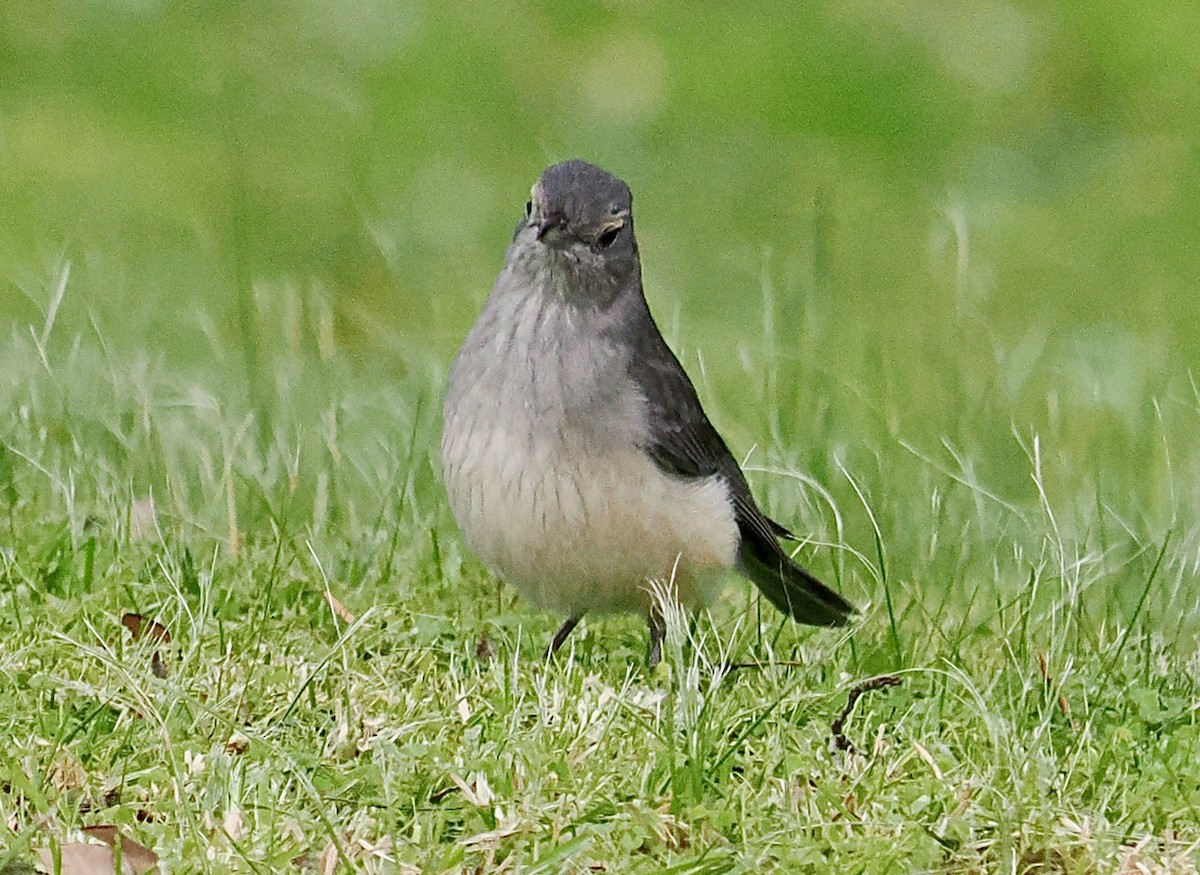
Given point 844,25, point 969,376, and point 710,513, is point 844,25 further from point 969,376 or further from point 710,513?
point 710,513

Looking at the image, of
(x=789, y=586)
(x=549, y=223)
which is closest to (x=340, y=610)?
(x=549, y=223)

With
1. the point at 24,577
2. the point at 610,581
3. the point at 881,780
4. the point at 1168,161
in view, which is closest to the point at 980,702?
the point at 881,780

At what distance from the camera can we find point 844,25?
13.2 meters

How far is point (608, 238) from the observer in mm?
5703

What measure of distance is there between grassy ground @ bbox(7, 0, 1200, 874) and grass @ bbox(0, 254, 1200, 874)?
18 millimetres

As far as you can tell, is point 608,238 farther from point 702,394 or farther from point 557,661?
point 702,394

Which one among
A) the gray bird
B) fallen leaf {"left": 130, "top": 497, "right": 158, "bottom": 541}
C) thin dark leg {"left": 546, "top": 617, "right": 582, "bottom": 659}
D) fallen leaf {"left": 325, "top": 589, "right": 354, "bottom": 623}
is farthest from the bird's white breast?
fallen leaf {"left": 130, "top": 497, "right": 158, "bottom": 541}

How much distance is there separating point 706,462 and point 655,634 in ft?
1.62

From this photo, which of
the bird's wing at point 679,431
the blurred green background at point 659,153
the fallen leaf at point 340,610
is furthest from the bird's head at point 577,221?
the blurred green background at point 659,153

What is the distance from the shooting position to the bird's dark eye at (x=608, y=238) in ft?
18.6

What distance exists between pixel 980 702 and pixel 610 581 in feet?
4.76

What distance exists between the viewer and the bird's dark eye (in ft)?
18.6

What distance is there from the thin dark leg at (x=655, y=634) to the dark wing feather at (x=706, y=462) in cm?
36

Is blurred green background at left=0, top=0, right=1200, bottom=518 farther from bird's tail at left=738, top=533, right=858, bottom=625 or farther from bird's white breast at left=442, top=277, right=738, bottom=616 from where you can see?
bird's white breast at left=442, top=277, right=738, bottom=616
